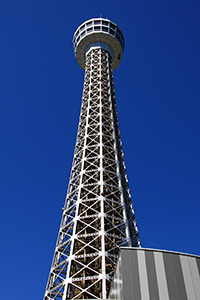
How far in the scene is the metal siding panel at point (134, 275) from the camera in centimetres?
1260

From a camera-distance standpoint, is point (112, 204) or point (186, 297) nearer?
point (186, 297)

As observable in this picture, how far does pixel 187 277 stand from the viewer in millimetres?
13539

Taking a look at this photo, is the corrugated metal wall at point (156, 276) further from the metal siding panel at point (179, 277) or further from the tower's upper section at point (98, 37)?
the tower's upper section at point (98, 37)

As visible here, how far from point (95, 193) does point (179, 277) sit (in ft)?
57.8

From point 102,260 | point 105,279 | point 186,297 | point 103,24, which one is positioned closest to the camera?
point 186,297

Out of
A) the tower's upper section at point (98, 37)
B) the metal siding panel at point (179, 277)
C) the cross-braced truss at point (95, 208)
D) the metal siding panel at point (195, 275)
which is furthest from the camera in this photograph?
the tower's upper section at point (98, 37)

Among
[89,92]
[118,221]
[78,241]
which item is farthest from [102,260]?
[89,92]

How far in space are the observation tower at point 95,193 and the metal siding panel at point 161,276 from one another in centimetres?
834

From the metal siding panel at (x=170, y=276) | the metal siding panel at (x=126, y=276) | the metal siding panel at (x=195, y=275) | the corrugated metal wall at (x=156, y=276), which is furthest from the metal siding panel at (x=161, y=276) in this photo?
the metal siding panel at (x=195, y=275)

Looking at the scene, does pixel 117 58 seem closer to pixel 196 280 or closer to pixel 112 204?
pixel 112 204

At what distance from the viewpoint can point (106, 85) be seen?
48500 millimetres

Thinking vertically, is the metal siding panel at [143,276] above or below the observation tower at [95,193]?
below

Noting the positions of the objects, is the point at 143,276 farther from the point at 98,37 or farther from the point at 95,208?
the point at 98,37

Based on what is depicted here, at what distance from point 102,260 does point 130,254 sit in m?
9.54
